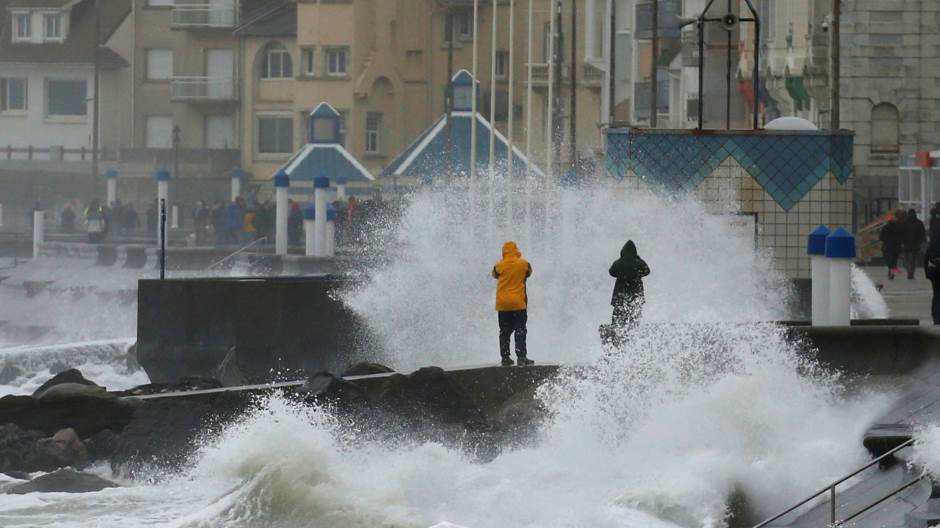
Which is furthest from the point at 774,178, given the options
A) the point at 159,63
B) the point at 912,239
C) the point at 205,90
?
the point at 159,63

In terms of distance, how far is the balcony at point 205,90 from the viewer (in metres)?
83.6

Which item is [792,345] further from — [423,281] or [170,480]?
[423,281]

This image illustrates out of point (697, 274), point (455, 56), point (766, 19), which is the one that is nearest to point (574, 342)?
point (697, 274)

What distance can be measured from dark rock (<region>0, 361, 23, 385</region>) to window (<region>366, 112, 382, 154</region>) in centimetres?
4341

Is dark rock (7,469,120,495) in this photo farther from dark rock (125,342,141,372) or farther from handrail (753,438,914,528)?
dark rock (125,342,141,372)

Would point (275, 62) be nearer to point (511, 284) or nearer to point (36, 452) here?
point (511, 284)

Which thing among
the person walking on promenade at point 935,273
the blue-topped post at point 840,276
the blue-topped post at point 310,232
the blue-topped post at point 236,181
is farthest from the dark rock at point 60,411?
the blue-topped post at point 236,181

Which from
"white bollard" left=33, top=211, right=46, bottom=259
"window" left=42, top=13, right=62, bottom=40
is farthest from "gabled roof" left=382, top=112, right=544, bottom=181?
"window" left=42, top=13, right=62, bottom=40

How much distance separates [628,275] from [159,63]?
218ft

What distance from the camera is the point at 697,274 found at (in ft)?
84.3

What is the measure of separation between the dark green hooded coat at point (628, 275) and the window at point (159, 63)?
217 ft

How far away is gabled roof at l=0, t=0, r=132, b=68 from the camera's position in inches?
3435

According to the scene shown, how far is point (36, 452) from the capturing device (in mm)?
21141

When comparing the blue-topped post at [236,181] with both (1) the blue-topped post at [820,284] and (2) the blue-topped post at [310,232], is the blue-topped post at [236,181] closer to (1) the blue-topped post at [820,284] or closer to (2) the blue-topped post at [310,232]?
(2) the blue-topped post at [310,232]
